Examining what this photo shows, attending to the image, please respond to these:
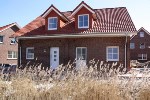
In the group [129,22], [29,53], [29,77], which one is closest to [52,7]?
[29,53]

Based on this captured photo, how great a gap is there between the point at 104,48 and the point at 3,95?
17.3m

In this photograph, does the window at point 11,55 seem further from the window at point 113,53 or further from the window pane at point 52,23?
the window at point 113,53

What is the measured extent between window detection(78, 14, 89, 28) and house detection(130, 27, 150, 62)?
35.5 m

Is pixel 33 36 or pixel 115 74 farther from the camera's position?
pixel 33 36

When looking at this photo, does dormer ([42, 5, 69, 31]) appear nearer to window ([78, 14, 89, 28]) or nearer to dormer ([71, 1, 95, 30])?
dormer ([71, 1, 95, 30])

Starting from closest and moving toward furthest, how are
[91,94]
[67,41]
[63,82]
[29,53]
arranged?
1. [91,94]
2. [63,82]
3. [67,41]
4. [29,53]

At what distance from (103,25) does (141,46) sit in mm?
36615

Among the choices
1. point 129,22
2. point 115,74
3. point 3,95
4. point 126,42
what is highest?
point 129,22

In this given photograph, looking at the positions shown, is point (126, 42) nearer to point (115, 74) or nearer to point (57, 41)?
point (57, 41)

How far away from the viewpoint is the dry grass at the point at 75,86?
287 inches

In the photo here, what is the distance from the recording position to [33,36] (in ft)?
86.2

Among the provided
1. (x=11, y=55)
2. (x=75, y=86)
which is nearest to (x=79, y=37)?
(x=75, y=86)

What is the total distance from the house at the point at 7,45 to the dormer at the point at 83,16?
2236 cm

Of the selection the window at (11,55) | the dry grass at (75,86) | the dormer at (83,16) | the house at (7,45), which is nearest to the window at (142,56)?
the house at (7,45)
